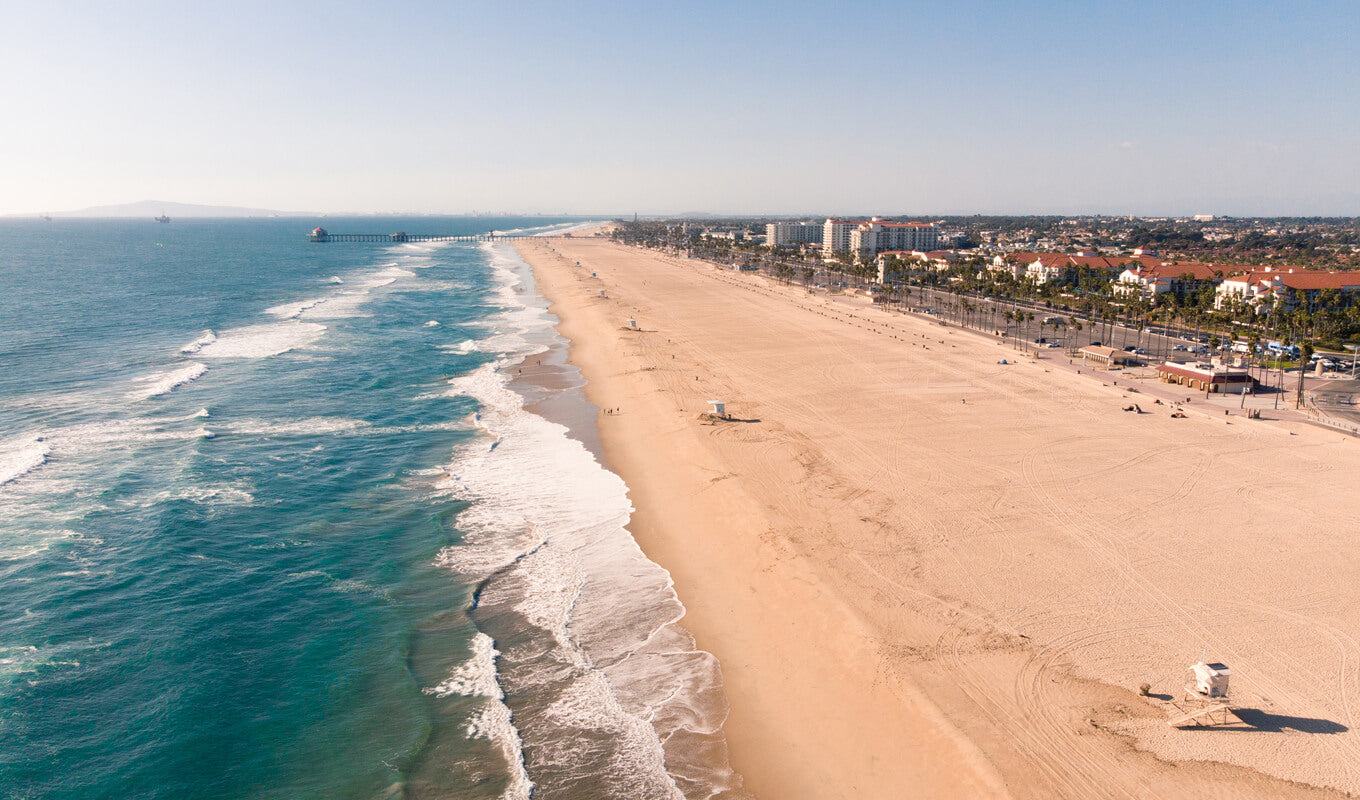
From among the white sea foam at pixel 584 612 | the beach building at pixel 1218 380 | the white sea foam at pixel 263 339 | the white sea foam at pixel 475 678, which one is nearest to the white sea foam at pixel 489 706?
the white sea foam at pixel 475 678

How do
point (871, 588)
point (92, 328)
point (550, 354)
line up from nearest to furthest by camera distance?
1. point (871, 588)
2. point (550, 354)
3. point (92, 328)

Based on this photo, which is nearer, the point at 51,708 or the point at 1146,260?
the point at 51,708

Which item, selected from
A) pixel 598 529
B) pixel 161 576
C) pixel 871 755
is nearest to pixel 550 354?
pixel 598 529

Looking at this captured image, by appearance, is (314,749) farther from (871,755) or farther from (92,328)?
(92,328)

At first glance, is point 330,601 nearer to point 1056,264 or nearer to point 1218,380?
point 1218,380

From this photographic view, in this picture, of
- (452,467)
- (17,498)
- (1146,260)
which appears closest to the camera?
(17,498)

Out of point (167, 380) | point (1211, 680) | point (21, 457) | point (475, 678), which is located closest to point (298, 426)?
point (21, 457)

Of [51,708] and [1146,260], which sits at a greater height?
[1146,260]
